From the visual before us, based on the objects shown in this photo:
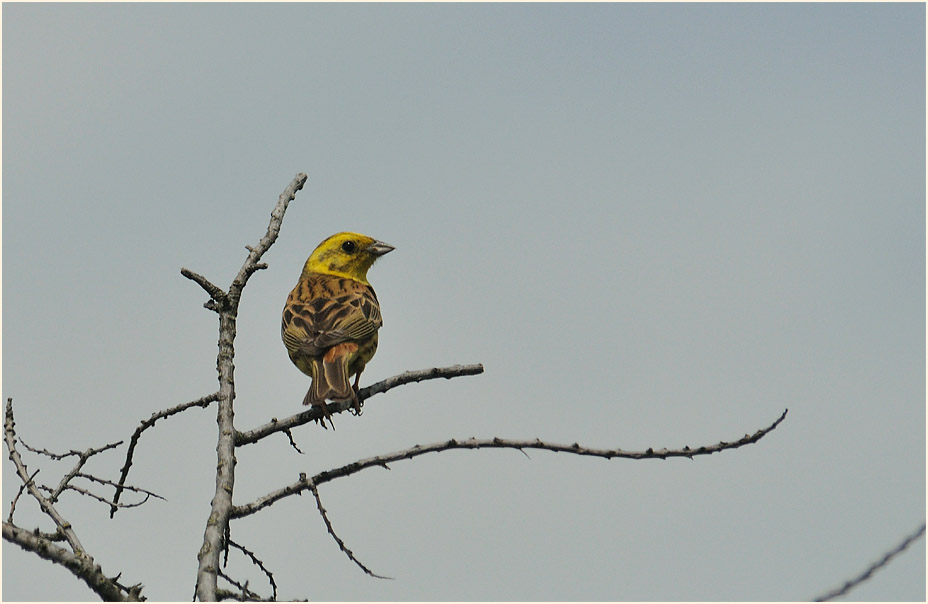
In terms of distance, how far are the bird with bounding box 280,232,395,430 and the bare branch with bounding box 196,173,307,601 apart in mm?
882

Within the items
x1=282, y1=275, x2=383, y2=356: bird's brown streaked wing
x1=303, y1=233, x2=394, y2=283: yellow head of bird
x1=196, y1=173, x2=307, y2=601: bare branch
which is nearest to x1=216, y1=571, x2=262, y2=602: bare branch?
x1=196, y1=173, x2=307, y2=601: bare branch

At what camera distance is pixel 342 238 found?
1028 cm

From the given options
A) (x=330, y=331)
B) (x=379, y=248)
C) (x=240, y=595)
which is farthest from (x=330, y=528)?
(x=379, y=248)

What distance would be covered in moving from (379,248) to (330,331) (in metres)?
2.29

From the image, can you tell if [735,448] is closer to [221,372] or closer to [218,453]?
[218,453]

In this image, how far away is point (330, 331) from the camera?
804cm

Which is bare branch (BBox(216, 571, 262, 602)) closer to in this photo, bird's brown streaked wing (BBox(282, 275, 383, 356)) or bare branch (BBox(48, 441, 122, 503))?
bare branch (BBox(48, 441, 122, 503))

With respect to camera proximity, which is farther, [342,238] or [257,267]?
[342,238]

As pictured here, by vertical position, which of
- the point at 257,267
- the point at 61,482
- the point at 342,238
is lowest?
the point at 61,482

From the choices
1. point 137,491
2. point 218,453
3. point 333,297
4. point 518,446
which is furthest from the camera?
point 333,297

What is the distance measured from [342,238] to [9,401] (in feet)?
16.4

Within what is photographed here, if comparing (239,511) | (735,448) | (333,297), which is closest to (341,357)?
(333,297)

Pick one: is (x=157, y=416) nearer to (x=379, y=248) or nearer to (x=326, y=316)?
(x=326, y=316)

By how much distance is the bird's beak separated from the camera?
1019cm
